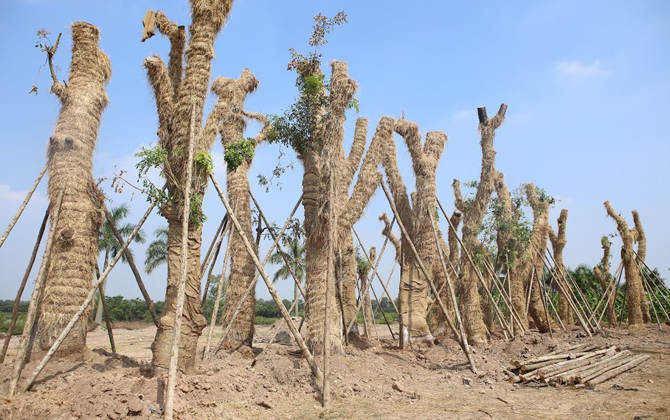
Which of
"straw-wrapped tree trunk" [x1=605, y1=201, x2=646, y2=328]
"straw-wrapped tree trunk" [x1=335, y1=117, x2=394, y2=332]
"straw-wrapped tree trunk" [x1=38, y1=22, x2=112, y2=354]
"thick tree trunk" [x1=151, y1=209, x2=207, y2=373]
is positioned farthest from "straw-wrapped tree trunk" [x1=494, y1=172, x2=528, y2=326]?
"straw-wrapped tree trunk" [x1=38, y1=22, x2=112, y2=354]

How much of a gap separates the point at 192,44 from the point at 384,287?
35.6 feet

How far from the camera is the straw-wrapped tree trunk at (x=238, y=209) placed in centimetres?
1167

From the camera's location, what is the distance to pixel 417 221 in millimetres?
15062

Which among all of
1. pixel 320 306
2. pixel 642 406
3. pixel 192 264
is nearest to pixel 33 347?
pixel 192 264

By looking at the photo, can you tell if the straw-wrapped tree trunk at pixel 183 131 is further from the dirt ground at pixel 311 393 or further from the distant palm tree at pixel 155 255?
the distant palm tree at pixel 155 255

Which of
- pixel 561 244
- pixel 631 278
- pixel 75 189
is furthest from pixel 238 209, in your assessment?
pixel 631 278

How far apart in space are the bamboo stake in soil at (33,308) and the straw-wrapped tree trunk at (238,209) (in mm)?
4337

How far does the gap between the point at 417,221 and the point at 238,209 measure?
611 centimetres

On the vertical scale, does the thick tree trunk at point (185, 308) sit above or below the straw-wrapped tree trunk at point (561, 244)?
below

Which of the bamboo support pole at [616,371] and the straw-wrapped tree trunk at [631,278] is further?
the straw-wrapped tree trunk at [631,278]

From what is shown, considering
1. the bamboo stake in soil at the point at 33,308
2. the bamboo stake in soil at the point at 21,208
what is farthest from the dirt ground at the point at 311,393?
the bamboo stake in soil at the point at 21,208

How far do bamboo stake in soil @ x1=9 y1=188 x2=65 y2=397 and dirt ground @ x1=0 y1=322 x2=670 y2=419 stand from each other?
0.31 metres

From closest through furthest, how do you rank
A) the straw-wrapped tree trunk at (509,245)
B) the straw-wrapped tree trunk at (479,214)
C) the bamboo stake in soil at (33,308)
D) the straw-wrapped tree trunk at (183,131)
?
the bamboo stake in soil at (33,308), the straw-wrapped tree trunk at (183,131), the straw-wrapped tree trunk at (479,214), the straw-wrapped tree trunk at (509,245)

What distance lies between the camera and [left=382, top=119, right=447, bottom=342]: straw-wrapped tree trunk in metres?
14.6
